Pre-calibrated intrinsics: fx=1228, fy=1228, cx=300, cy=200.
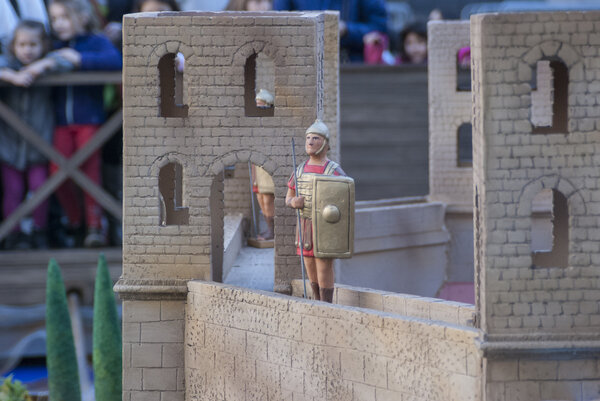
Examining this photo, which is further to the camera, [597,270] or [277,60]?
[277,60]

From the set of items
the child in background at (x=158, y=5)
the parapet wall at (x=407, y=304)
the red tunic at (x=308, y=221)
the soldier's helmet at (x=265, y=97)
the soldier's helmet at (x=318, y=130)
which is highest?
the child in background at (x=158, y=5)

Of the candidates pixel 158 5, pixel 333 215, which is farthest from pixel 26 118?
pixel 333 215

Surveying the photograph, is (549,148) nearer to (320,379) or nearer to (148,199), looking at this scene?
(320,379)

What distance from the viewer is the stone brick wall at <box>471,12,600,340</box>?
10500 millimetres

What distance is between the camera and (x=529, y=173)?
1061cm

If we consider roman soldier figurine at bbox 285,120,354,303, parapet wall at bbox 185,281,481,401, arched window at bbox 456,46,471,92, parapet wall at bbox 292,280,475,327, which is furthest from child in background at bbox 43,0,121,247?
roman soldier figurine at bbox 285,120,354,303

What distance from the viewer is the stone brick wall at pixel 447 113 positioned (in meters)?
18.9

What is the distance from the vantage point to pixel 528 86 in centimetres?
1057

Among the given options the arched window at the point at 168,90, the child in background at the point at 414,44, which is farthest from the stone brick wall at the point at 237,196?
the child in background at the point at 414,44

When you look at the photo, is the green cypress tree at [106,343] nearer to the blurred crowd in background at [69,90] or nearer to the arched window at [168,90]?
the blurred crowd in background at [69,90]

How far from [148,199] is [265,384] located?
2400 millimetres

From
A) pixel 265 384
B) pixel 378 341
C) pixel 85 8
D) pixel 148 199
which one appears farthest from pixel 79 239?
pixel 378 341

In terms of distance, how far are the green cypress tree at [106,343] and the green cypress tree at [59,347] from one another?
649mm

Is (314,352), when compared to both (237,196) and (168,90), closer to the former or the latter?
(168,90)
